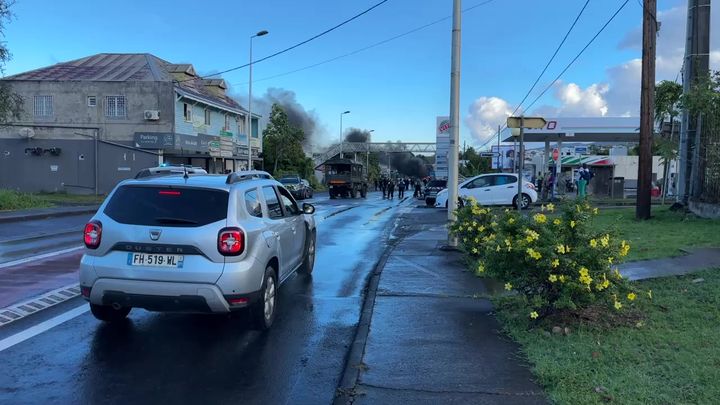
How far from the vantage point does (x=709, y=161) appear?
48.0ft

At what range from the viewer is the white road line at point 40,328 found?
5560 millimetres

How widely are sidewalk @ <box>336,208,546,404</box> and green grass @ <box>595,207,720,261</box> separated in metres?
2.52

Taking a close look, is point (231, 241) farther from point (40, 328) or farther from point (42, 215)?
point (42, 215)

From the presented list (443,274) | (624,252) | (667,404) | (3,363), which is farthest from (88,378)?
(443,274)

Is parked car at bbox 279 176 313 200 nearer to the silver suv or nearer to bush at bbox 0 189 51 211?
bush at bbox 0 189 51 211

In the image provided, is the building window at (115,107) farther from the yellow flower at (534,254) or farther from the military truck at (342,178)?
the yellow flower at (534,254)

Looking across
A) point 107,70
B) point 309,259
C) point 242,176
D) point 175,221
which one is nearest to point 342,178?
point 107,70

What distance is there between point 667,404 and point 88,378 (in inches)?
173

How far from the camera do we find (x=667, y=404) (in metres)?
3.83

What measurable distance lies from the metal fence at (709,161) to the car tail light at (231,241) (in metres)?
13.1

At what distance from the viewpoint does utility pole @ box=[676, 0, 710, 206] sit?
15.6 metres

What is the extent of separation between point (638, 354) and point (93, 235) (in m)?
5.15

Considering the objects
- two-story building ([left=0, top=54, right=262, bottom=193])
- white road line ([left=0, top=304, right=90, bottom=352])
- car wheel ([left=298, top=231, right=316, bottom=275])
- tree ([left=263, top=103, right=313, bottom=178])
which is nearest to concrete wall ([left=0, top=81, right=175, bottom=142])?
two-story building ([left=0, top=54, right=262, bottom=193])

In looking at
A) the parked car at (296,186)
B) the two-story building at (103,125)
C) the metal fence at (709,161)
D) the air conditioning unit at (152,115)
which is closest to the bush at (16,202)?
the two-story building at (103,125)
